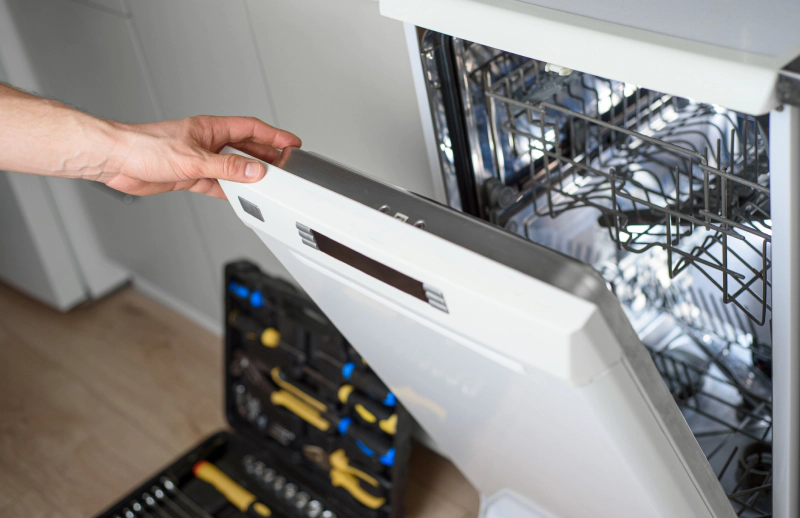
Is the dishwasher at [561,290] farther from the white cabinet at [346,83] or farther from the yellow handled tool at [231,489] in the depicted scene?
the yellow handled tool at [231,489]

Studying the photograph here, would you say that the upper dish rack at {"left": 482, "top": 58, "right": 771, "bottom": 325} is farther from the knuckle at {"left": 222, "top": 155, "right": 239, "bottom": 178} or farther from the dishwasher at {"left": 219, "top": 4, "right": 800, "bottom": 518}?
the knuckle at {"left": 222, "top": 155, "right": 239, "bottom": 178}

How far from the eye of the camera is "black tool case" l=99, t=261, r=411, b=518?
1352 mm

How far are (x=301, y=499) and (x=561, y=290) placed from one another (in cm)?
109

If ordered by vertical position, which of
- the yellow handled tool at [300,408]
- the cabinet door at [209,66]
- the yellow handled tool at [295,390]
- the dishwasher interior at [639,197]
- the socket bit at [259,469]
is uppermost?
the cabinet door at [209,66]

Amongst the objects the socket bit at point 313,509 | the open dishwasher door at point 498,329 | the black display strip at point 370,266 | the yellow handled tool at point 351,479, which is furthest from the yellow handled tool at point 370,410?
the black display strip at point 370,266

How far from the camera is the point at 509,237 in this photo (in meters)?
0.60

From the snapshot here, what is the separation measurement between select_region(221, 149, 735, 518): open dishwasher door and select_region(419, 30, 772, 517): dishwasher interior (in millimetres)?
231

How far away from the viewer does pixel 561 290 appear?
534 mm

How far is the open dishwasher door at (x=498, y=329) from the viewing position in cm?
55

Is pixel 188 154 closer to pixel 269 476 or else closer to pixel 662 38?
pixel 662 38

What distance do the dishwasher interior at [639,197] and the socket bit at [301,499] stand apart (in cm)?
70

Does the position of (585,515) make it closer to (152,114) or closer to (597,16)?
(597,16)

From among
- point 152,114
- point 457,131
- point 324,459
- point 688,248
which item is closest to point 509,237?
point 457,131

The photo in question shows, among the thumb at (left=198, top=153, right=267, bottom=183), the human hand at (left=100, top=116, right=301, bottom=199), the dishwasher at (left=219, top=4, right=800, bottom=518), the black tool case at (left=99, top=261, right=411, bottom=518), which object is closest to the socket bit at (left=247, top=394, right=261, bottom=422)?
the black tool case at (left=99, top=261, right=411, bottom=518)
